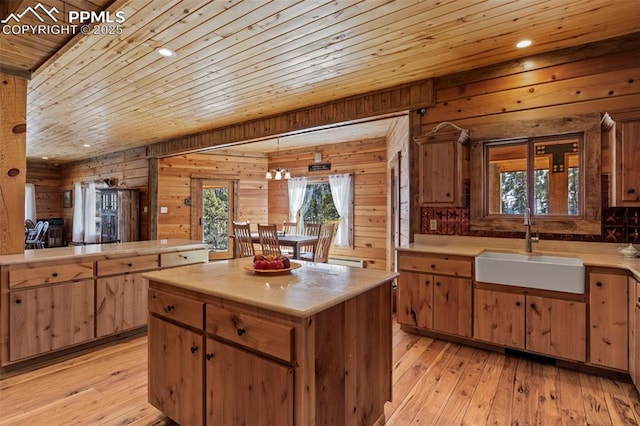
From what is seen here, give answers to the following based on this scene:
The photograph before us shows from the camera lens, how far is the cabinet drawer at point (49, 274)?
2375 mm

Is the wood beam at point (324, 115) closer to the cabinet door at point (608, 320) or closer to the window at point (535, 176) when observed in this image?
the window at point (535, 176)

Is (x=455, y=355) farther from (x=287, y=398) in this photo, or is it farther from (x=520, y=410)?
(x=287, y=398)

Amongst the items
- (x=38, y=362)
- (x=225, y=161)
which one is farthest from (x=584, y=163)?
(x=225, y=161)

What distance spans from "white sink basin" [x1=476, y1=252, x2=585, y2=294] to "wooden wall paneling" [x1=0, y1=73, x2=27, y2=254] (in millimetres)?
3837

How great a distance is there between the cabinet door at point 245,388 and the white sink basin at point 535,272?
204 centimetres

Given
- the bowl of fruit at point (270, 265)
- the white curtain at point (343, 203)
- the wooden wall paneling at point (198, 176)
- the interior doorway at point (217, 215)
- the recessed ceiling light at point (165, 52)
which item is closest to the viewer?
the bowl of fruit at point (270, 265)

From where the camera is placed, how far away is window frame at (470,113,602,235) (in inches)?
103

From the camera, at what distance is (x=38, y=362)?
254 centimetres

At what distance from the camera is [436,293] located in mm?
2900

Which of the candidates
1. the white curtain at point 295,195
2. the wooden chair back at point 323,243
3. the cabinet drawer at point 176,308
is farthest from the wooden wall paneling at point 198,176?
the cabinet drawer at point 176,308

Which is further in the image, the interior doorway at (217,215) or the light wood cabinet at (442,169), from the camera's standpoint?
the interior doorway at (217,215)

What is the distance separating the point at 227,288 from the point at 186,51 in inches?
85.2

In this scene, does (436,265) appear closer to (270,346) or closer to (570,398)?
(570,398)

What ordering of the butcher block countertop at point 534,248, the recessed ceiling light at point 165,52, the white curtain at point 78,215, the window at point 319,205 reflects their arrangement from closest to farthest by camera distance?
the butcher block countertop at point 534,248, the recessed ceiling light at point 165,52, the window at point 319,205, the white curtain at point 78,215
